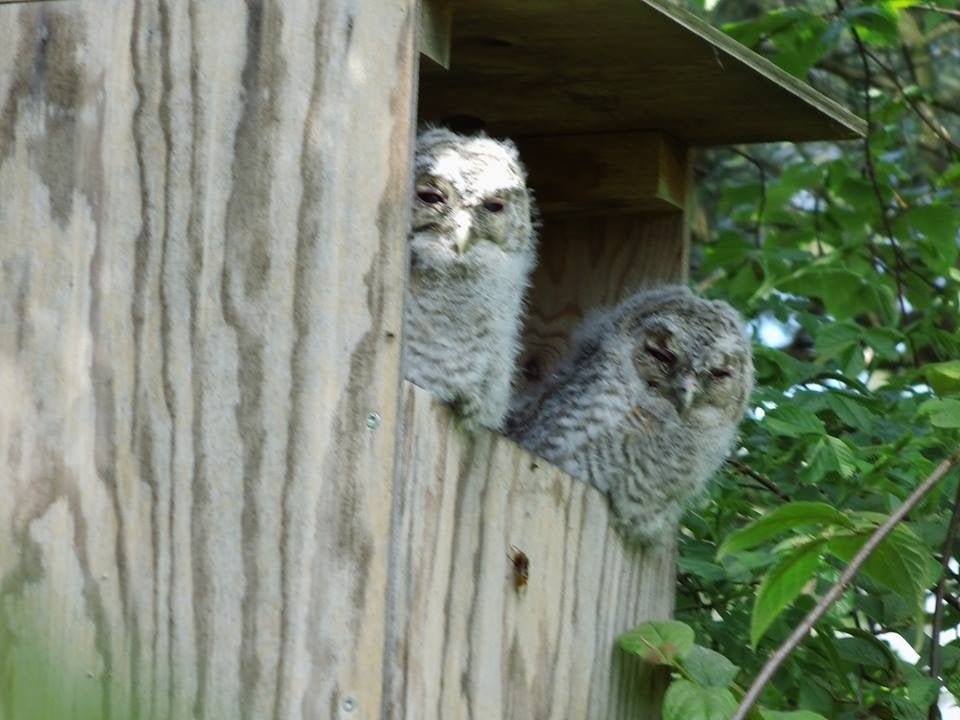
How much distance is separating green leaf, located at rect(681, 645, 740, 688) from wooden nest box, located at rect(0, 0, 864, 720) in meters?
0.31

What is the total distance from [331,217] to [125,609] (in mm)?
571

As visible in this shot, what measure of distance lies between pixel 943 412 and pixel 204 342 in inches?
41.5

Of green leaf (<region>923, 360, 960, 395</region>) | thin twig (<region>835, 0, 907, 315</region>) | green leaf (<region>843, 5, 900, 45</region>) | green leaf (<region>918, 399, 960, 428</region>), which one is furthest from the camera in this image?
thin twig (<region>835, 0, 907, 315</region>)

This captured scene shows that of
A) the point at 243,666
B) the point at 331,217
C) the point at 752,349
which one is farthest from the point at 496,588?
the point at 752,349

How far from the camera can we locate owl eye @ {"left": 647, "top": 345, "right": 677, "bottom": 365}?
3.24 metres

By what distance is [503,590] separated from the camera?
2.39 metres

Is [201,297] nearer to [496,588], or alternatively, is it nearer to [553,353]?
[496,588]

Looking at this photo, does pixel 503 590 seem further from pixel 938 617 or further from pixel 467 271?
pixel 938 617

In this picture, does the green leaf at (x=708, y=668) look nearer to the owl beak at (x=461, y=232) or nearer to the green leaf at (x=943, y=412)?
the green leaf at (x=943, y=412)

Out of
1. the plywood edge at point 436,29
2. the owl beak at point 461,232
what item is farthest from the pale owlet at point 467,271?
the plywood edge at point 436,29

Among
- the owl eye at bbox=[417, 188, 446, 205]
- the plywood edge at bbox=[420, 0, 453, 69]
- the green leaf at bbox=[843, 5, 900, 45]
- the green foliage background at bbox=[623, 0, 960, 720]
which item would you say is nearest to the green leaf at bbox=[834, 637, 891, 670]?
the green foliage background at bbox=[623, 0, 960, 720]

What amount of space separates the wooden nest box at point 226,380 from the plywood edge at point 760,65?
54cm

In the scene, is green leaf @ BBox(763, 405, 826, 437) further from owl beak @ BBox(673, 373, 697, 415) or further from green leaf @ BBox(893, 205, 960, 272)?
green leaf @ BBox(893, 205, 960, 272)

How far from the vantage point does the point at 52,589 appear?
2055 mm
